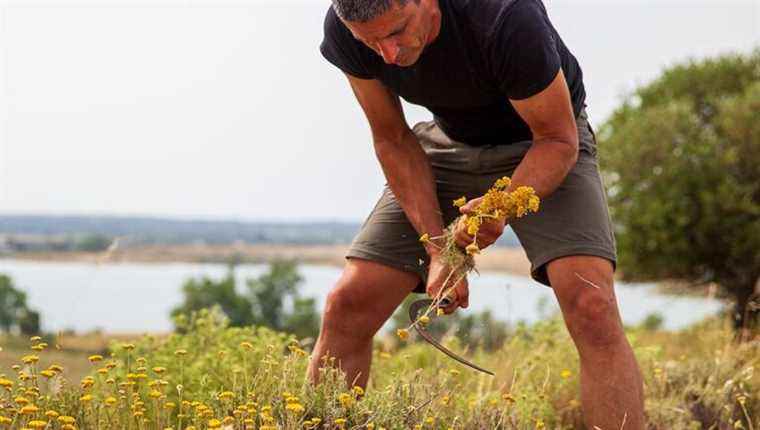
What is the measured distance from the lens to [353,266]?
167 inches

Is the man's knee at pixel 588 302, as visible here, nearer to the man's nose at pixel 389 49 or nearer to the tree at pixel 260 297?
the man's nose at pixel 389 49

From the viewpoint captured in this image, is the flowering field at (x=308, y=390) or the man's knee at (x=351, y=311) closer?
the flowering field at (x=308, y=390)

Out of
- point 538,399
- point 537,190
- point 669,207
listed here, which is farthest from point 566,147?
point 669,207

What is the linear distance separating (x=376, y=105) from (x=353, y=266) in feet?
2.26

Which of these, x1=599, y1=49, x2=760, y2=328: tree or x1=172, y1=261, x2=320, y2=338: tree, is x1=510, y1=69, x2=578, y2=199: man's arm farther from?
x1=172, y1=261, x2=320, y2=338: tree

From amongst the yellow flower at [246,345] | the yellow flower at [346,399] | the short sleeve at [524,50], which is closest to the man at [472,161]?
the short sleeve at [524,50]

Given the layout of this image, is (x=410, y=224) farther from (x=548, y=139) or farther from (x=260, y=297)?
(x=260, y=297)

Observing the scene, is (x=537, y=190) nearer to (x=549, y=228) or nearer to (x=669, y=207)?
(x=549, y=228)

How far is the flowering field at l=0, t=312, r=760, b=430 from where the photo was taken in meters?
3.44

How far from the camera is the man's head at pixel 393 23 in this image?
10.8 feet

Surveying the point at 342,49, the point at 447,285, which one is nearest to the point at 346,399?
the point at 447,285

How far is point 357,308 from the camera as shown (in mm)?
4168

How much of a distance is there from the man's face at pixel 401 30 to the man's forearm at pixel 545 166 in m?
0.55

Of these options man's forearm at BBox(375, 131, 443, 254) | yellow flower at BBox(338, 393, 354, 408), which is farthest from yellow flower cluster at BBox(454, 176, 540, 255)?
yellow flower at BBox(338, 393, 354, 408)
